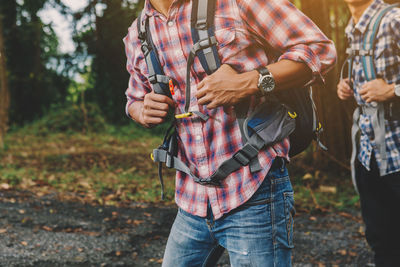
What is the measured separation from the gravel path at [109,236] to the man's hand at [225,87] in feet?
9.38

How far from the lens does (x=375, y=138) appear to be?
279 cm

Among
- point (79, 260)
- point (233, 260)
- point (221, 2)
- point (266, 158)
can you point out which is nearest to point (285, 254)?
point (233, 260)

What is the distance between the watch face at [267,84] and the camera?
1548 mm

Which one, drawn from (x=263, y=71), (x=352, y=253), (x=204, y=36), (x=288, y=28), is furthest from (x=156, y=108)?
(x=352, y=253)

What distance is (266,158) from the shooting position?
1.62 metres

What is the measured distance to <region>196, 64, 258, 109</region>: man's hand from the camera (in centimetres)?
155

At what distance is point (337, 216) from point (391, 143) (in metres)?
2.96

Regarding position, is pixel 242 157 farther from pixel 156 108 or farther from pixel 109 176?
pixel 109 176

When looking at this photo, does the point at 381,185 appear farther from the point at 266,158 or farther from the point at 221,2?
the point at 221,2

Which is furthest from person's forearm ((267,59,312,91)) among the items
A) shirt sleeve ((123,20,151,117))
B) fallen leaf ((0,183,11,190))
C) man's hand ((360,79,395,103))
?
fallen leaf ((0,183,11,190))

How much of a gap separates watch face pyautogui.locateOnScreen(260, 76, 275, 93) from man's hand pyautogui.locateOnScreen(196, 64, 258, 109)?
0.08 ft

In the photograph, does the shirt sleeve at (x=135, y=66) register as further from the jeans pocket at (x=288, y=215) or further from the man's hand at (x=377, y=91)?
the man's hand at (x=377, y=91)

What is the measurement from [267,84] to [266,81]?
11 mm

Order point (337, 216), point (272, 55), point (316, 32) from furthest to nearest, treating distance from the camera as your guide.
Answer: point (337, 216) → point (272, 55) → point (316, 32)
